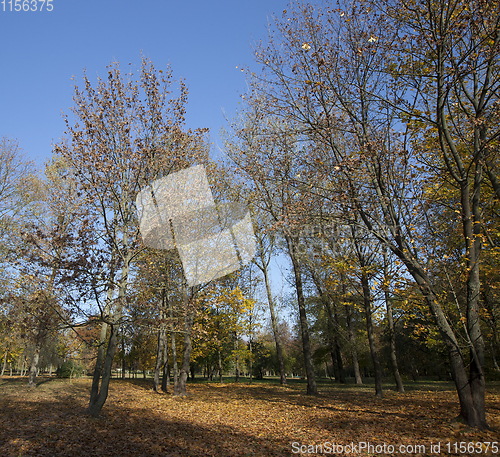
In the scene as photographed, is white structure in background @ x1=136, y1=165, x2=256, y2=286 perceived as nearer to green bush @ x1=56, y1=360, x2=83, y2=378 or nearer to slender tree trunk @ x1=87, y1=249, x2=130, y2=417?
slender tree trunk @ x1=87, y1=249, x2=130, y2=417

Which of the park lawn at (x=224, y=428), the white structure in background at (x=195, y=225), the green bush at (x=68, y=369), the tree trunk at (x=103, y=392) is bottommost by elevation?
the green bush at (x=68, y=369)

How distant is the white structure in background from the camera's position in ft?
33.7

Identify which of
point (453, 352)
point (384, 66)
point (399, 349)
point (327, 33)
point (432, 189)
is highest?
point (327, 33)

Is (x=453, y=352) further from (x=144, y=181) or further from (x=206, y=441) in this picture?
(x=144, y=181)

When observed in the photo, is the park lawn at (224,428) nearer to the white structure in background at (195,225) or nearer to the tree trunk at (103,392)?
the tree trunk at (103,392)

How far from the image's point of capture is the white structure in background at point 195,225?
404 inches

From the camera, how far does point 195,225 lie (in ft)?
44.9

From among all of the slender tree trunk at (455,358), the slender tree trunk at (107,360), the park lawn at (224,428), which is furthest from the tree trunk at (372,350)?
the slender tree trunk at (107,360)

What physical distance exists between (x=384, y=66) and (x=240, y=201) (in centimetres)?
1061

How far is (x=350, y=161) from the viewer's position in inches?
266

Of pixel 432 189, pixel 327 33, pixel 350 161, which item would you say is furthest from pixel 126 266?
pixel 432 189

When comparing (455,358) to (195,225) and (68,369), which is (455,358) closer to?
(195,225)

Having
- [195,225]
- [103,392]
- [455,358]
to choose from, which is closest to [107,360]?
[103,392]

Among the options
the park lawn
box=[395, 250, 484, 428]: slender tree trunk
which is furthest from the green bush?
box=[395, 250, 484, 428]: slender tree trunk
